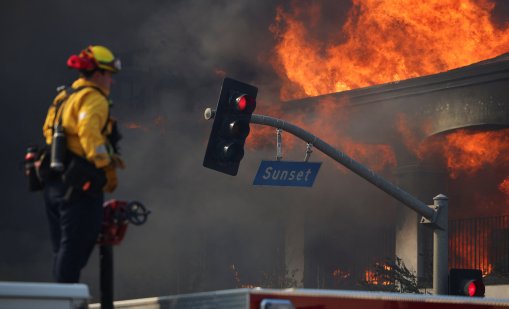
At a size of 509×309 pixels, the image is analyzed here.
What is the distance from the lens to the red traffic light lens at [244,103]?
42.8 ft

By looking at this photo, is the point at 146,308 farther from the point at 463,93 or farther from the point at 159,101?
the point at 159,101

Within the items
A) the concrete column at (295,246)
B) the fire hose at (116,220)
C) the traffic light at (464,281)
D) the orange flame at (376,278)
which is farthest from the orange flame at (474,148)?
the fire hose at (116,220)

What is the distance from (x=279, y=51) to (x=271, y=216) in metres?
4.45

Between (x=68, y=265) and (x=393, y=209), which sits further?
(x=393, y=209)

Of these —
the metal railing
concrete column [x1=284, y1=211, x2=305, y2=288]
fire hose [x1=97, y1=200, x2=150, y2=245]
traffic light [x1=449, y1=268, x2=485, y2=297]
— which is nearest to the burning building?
the metal railing

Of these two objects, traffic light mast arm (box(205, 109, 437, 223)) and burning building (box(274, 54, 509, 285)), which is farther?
burning building (box(274, 54, 509, 285))

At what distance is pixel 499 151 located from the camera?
71.5 feet

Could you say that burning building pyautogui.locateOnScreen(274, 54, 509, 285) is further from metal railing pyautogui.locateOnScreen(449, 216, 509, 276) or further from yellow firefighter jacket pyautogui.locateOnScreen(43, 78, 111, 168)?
yellow firefighter jacket pyautogui.locateOnScreen(43, 78, 111, 168)

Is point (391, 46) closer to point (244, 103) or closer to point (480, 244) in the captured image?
point (480, 244)

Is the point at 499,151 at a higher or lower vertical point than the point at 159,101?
lower

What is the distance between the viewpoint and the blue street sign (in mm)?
13539

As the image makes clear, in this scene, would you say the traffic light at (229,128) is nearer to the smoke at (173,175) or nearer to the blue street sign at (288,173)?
the blue street sign at (288,173)

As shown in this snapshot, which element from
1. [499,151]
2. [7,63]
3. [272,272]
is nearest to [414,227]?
[499,151]

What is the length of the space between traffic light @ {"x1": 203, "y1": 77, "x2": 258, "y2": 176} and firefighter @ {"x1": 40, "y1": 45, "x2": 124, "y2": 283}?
23.1ft
